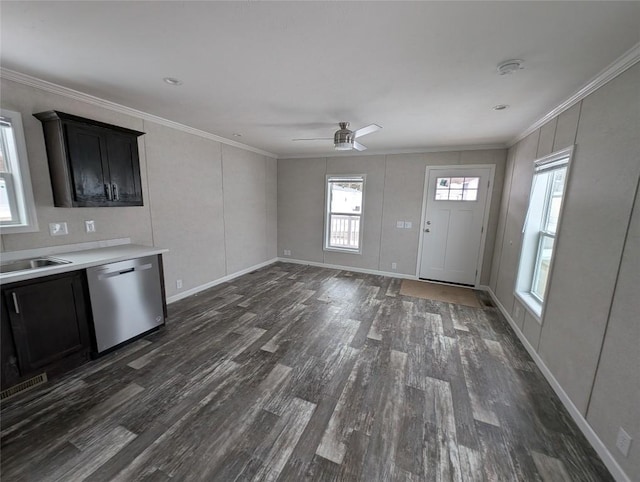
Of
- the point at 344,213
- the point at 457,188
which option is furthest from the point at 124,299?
the point at 457,188

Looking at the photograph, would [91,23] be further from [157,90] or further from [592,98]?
[592,98]

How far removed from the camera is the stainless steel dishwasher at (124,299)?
2.30m

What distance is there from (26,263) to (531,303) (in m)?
4.95

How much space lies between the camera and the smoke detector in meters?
1.70

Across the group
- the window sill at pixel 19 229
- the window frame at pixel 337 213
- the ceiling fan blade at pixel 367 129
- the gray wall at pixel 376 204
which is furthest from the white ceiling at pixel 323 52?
the window frame at pixel 337 213

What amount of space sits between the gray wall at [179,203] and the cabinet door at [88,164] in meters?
0.26

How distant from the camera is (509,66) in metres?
1.74

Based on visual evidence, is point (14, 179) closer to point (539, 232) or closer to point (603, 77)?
point (603, 77)

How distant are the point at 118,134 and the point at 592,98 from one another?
14.1 feet

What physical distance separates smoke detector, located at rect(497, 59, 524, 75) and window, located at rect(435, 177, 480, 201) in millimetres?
2834

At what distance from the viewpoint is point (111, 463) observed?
1470 mm

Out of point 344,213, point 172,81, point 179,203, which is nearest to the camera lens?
point 172,81

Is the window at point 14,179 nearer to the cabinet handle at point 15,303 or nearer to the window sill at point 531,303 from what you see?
the cabinet handle at point 15,303

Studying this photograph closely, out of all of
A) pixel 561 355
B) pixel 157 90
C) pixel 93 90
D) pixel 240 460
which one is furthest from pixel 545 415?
pixel 93 90
